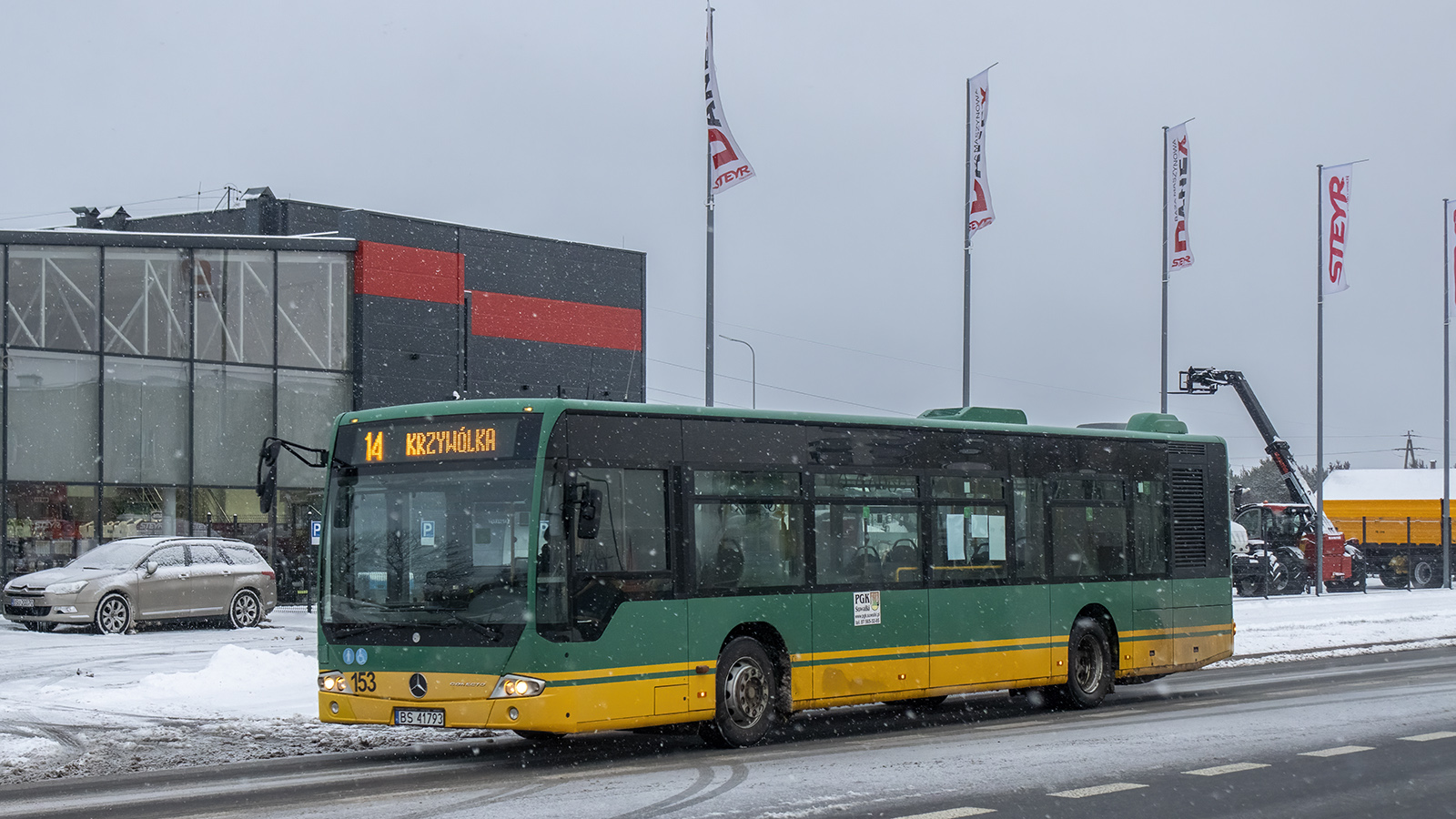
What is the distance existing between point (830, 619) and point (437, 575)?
365 centimetres

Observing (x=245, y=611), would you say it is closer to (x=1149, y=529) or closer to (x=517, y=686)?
(x=1149, y=529)

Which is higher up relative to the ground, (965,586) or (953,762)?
(965,586)

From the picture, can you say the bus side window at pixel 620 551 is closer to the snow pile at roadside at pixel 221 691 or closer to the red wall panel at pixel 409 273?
the snow pile at roadside at pixel 221 691

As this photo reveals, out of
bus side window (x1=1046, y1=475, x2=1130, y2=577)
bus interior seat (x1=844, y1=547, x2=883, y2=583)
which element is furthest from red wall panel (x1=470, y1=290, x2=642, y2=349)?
bus interior seat (x1=844, y1=547, x2=883, y2=583)

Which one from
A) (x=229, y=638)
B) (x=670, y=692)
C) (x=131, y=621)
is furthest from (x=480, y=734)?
(x=131, y=621)

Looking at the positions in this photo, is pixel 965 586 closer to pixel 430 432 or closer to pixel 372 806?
pixel 430 432

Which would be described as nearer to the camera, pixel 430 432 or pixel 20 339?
pixel 430 432

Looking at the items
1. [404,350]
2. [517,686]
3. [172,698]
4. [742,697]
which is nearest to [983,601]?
[742,697]

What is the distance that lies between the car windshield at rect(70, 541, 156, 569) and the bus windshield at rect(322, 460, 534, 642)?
14.5 meters

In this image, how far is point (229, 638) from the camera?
24.3 metres

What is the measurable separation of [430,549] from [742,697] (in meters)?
2.85

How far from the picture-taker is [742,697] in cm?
1311

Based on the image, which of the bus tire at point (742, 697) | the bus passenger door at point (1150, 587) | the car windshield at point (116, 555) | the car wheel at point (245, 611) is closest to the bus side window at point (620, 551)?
the bus tire at point (742, 697)

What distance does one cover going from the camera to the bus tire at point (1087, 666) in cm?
1664
